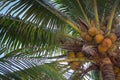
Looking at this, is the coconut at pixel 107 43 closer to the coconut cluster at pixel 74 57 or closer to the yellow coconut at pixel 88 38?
the yellow coconut at pixel 88 38

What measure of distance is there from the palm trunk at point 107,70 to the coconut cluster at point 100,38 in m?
0.18

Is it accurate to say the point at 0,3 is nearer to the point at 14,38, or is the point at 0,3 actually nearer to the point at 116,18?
the point at 14,38

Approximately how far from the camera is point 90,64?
627 cm

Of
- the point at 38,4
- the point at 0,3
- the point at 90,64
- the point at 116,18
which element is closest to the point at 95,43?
the point at 90,64

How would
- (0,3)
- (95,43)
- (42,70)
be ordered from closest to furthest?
(42,70) → (95,43) → (0,3)

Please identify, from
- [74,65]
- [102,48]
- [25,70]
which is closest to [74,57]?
Answer: [74,65]

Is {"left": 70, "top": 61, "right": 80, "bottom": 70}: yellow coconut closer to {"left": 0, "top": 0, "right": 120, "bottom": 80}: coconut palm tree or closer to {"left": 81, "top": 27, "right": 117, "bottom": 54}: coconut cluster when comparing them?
{"left": 0, "top": 0, "right": 120, "bottom": 80}: coconut palm tree

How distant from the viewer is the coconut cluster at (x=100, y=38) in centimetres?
592

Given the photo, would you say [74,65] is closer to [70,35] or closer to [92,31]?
[70,35]

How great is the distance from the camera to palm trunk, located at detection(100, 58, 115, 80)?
5688mm

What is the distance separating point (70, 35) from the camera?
6422 mm

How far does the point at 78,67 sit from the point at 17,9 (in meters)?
1.61

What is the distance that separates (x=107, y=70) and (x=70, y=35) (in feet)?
3.46

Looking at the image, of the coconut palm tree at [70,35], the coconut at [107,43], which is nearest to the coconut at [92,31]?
the coconut palm tree at [70,35]
